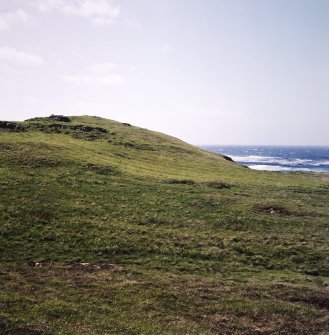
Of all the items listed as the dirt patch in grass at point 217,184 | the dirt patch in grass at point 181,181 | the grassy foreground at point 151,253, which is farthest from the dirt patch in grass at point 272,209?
the dirt patch in grass at point 181,181

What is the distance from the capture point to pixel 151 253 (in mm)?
30109

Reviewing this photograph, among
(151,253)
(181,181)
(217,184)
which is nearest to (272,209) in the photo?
(217,184)

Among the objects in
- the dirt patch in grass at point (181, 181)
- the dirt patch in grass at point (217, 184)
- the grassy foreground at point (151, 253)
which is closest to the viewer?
the grassy foreground at point (151, 253)

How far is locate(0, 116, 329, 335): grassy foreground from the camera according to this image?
2105cm

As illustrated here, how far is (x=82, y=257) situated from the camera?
28.4 meters

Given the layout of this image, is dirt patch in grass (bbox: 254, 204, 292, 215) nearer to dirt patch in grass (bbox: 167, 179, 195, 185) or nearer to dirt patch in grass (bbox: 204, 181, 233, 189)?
dirt patch in grass (bbox: 204, 181, 233, 189)

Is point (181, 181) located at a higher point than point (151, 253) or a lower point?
higher

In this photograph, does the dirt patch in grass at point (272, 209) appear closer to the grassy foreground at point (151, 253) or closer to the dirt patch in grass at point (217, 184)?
the grassy foreground at point (151, 253)

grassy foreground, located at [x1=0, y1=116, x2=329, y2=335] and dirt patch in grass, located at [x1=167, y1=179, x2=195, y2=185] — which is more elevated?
dirt patch in grass, located at [x1=167, y1=179, x2=195, y2=185]

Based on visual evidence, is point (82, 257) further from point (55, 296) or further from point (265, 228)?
point (265, 228)

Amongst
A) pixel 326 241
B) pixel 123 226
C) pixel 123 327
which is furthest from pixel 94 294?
pixel 326 241

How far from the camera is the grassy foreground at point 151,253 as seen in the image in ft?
69.1

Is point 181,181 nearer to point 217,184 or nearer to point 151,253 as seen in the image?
point 217,184

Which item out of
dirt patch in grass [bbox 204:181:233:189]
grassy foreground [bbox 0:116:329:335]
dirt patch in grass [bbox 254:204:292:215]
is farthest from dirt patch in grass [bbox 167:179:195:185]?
dirt patch in grass [bbox 254:204:292:215]
